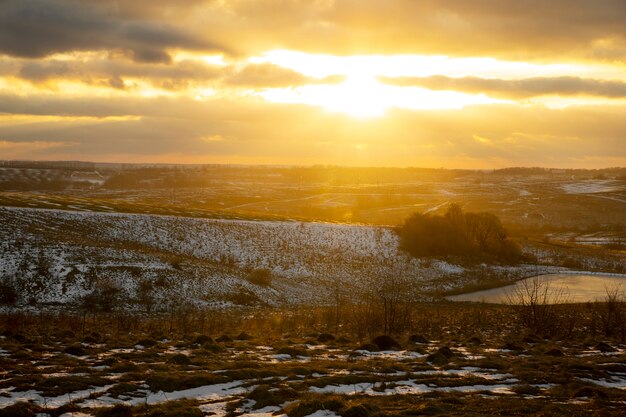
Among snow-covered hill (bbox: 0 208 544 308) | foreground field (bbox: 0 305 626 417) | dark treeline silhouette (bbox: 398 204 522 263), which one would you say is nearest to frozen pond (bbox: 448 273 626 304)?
snow-covered hill (bbox: 0 208 544 308)

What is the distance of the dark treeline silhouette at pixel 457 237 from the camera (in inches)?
2596

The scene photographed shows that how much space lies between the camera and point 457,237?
69.2m

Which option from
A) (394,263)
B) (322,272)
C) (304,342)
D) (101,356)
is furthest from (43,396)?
(394,263)

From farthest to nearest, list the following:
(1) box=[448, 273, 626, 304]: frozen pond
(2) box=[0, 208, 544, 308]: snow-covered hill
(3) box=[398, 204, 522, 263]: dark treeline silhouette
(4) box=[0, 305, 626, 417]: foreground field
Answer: (3) box=[398, 204, 522, 263]: dark treeline silhouette < (1) box=[448, 273, 626, 304]: frozen pond < (2) box=[0, 208, 544, 308]: snow-covered hill < (4) box=[0, 305, 626, 417]: foreground field

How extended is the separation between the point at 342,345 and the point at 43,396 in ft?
40.9

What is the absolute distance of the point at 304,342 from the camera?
23438 millimetres

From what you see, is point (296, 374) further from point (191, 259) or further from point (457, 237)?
point (457, 237)

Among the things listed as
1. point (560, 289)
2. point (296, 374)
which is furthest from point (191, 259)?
point (296, 374)

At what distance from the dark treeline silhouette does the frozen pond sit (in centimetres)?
925

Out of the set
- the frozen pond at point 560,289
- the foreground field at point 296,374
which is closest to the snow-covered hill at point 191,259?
the frozen pond at point 560,289

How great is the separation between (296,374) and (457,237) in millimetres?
55309

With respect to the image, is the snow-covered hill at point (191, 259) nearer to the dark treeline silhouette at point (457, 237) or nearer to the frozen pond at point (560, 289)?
the dark treeline silhouette at point (457, 237)

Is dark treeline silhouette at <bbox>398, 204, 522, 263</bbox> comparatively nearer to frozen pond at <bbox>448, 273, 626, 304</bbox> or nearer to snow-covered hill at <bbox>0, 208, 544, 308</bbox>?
snow-covered hill at <bbox>0, 208, 544, 308</bbox>

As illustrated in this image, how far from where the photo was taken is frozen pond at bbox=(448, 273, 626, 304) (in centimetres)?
4666
